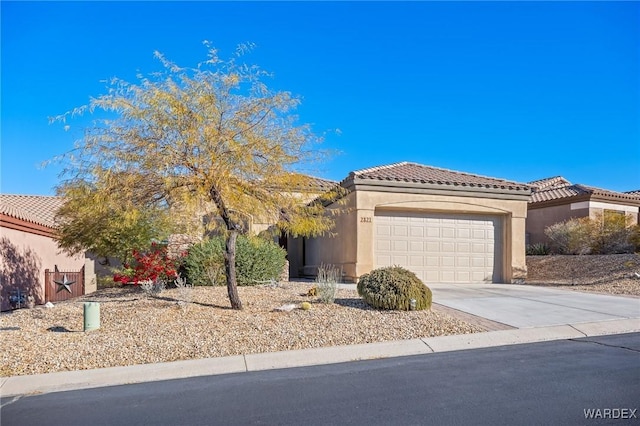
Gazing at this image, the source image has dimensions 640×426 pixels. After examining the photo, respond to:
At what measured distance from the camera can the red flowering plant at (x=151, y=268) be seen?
1440cm

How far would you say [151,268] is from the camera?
14383 mm

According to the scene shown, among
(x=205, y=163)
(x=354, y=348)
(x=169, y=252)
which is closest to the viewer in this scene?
(x=354, y=348)

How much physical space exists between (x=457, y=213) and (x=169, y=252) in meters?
9.58

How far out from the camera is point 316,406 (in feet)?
17.8

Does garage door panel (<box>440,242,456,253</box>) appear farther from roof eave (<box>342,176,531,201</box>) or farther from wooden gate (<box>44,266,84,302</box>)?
wooden gate (<box>44,266,84,302</box>)

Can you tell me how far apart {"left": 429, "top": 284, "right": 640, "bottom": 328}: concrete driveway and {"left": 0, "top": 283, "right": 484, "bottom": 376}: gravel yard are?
4.56 ft

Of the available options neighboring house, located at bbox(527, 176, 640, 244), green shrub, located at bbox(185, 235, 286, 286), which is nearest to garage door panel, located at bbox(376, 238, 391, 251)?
green shrub, located at bbox(185, 235, 286, 286)

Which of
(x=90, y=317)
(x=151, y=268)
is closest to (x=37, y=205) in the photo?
(x=151, y=268)

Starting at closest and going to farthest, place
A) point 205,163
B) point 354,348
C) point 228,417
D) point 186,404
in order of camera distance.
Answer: point 228,417 < point 186,404 < point 354,348 < point 205,163

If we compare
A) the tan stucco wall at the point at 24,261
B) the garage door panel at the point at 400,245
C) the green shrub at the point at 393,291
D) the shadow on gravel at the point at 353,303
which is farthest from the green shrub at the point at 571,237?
the tan stucco wall at the point at 24,261

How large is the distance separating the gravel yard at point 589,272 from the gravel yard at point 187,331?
25.9 feet

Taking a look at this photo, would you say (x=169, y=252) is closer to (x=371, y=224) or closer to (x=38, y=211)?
(x=371, y=224)

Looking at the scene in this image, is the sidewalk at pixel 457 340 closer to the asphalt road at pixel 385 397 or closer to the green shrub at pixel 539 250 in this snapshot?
the asphalt road at pixel 385 397

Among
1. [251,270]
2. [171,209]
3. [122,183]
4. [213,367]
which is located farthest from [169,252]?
[213,367]
